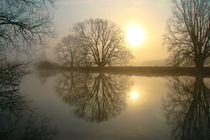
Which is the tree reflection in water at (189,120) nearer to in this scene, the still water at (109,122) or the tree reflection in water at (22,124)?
the still water at (109,122)

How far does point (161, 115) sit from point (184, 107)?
1.24 m

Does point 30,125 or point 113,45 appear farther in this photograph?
point 113,45

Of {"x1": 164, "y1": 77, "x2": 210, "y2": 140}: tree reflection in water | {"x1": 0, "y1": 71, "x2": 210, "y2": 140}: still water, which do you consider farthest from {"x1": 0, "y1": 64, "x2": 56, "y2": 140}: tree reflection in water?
{"x1": 164, "y1": 77, "x2": 210, "y2": 140}: tree reflection in water

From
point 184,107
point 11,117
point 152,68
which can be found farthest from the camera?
point 152,68

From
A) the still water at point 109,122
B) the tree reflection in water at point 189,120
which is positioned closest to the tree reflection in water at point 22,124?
the still water at point 109,122

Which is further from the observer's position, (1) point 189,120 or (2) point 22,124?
(1) point 189,120

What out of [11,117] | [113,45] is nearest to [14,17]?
[11,117]

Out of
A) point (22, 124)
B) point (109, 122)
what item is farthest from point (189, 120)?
point (22, 124)

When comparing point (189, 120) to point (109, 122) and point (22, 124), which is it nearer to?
point (109, 122)

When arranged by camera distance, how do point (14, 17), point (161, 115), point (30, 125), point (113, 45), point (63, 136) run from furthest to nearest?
point (113, 45) < point (14, 17) < point (161, 115) < point (30, 125) < point (63, 136)

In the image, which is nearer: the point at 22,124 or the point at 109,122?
the point at 22,124

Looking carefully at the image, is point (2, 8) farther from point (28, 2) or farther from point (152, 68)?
point (152, 68)

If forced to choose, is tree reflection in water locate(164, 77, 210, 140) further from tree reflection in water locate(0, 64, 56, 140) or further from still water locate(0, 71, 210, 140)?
tree reflection in water locate(0, 64, 56, 140)

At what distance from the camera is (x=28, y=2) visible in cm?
788
